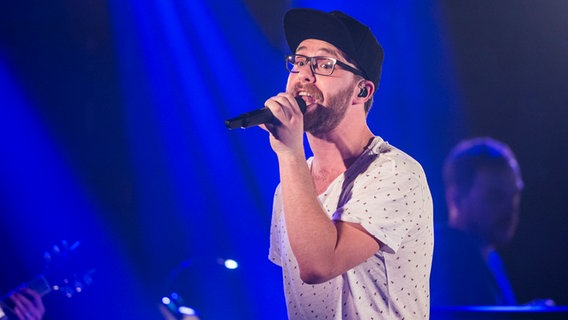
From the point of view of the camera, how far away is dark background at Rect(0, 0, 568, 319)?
15.6 feet

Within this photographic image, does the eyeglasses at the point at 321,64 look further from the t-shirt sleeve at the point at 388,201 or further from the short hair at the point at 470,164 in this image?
the short hair at the point at 470,164

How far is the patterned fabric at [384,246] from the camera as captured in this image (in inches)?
75.2

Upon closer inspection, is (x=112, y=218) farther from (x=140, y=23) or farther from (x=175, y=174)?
(x=140, y=23)

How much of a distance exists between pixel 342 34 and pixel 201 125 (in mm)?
2966

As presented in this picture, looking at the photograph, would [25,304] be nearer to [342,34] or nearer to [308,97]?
[308,97]

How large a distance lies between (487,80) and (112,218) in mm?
3135

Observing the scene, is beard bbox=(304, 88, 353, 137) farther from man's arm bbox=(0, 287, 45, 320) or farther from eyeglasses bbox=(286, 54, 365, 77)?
man's arm bbox=(0, 287, 45, 320)

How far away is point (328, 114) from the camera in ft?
7.02

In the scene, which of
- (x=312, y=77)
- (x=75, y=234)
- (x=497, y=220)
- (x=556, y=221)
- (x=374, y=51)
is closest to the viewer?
(x=312, y=77)

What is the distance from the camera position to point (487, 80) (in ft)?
17.3

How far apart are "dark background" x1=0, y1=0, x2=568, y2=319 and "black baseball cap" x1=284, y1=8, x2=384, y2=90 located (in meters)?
2.69

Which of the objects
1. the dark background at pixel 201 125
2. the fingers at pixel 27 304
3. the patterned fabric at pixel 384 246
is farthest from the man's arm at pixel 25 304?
the patterned fabric at pixel 384 246

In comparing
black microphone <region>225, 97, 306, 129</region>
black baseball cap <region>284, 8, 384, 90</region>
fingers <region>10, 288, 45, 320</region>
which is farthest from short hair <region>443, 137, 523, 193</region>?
fingers <region>10, 288, 45, 320</region>

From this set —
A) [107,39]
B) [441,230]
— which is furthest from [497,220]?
[107,39]
